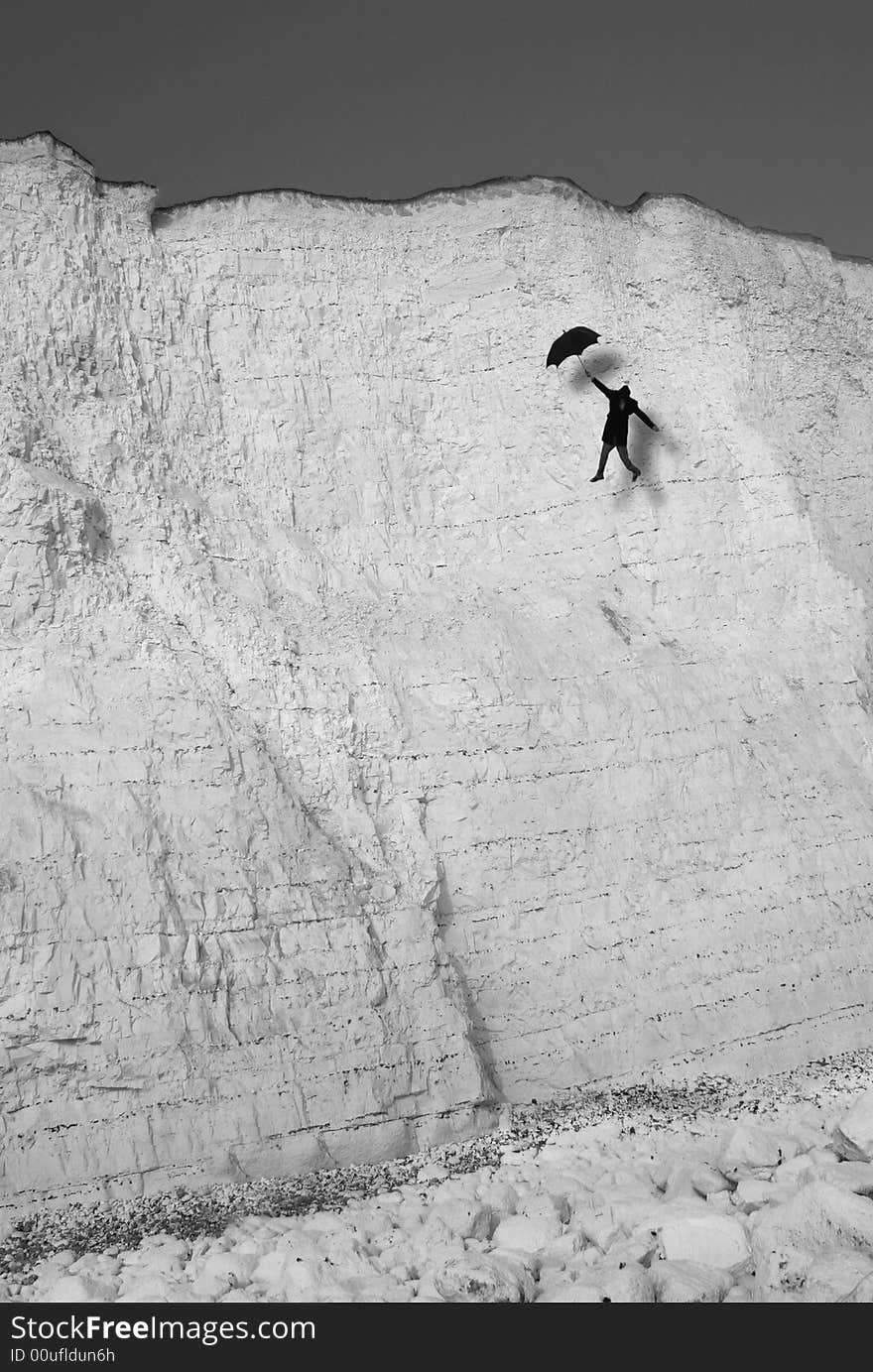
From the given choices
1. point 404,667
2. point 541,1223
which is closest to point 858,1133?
point 541,1223

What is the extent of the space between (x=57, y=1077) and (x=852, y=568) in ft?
45.2

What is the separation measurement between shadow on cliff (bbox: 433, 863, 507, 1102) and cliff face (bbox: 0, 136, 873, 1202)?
6cm

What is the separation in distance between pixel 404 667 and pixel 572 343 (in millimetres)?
5612

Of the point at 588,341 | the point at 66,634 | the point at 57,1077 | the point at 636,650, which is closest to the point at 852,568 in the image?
the point at 636,650

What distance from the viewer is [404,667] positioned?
17531mm

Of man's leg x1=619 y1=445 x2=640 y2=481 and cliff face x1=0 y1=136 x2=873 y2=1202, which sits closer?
cliff face x1=0 y1=136 x2=873 y2=1202

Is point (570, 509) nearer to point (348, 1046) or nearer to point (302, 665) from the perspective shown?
point (302, 665)

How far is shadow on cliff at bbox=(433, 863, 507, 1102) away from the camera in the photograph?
15469mm

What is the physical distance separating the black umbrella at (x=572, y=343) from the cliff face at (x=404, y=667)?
0.96m

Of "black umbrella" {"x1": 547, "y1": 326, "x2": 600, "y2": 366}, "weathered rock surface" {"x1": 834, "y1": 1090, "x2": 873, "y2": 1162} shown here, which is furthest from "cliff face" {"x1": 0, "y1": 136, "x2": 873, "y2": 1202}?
"weathered rock surface" {"x1": 834, "y1": 1090, "x2": 873, "y2": 1162}

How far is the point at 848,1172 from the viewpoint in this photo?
12086 mm

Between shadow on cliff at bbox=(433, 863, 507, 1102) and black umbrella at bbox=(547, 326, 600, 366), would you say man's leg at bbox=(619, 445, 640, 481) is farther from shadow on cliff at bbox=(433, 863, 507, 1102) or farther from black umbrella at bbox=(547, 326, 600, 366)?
shadow on cliff at bbox=(433, 863, 507, 1102)

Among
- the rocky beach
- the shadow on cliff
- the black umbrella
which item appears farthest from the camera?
the black umbrella

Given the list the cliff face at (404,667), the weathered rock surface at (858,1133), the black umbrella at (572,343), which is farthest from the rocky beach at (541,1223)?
the black umbrella at (572,343)
